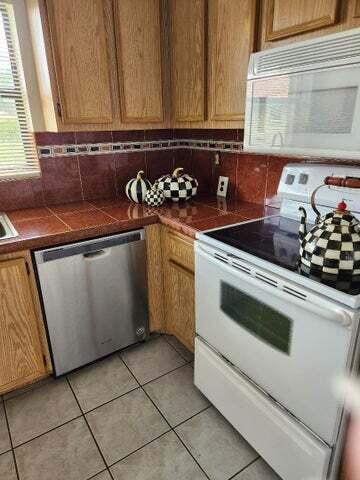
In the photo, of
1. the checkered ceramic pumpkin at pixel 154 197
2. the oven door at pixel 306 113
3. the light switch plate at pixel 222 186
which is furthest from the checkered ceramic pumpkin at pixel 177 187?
the oven door at pixel 306 113

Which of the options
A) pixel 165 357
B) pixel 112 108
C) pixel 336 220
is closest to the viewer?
pixel 336 220

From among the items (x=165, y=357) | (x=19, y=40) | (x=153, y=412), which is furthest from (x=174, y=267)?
(x=19, y=40)

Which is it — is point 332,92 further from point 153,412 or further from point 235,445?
point 153,412

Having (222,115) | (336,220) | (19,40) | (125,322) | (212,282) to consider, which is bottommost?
(125,322)

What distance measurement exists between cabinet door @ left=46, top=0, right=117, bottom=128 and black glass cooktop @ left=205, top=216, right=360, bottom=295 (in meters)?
0.99

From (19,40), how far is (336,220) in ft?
5.98

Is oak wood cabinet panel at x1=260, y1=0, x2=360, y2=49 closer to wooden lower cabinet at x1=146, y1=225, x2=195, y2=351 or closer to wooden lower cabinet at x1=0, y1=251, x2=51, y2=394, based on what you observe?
wooden lower cabinet at x1=146, y1=225, x2=195, y2=351

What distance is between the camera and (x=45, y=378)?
1.81 m

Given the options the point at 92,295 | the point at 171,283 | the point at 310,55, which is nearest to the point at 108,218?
the point at 92,295

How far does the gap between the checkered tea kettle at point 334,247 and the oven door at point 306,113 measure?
0.25 m

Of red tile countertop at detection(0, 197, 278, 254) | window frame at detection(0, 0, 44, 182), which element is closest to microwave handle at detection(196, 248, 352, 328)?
red tile countertop at detection(0, 197, 278, 254)

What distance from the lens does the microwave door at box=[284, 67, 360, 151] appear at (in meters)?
1.03

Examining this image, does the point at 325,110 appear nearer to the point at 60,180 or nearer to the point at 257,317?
the point at 257,317

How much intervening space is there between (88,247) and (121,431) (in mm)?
908
